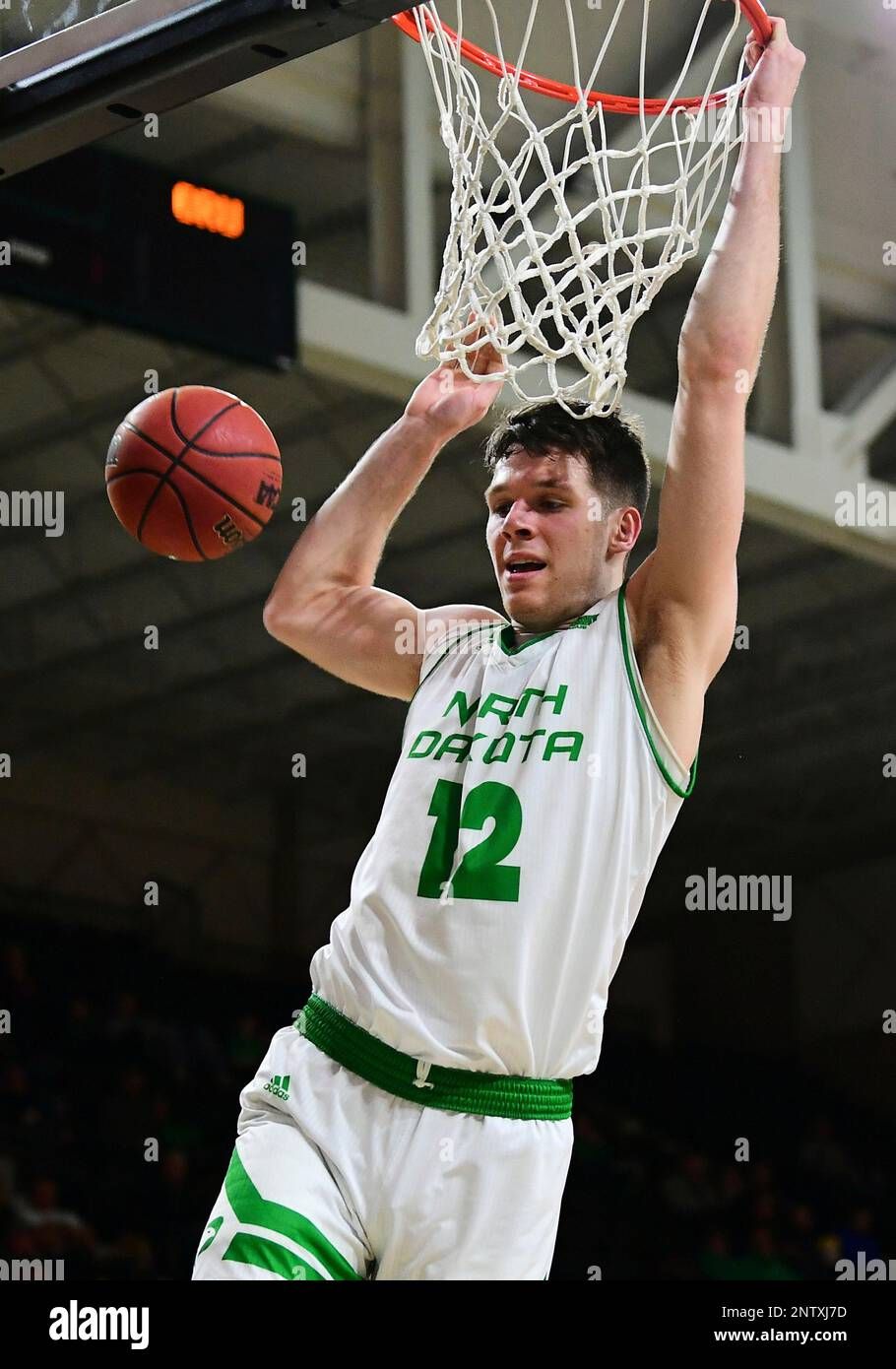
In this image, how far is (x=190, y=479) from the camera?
10.3 ft

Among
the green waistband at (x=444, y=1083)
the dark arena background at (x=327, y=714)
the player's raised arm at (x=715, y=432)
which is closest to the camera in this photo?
the green waistband at (x=444, y=1083)

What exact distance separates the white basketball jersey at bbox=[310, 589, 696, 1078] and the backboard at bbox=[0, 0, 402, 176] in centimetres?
106

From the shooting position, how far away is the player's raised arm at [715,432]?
2678 mm

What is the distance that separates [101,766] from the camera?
941 centimetres

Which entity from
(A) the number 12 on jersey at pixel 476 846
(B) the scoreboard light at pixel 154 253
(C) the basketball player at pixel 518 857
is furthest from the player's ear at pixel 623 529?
(B) the scoreboard light at pixel 154 253

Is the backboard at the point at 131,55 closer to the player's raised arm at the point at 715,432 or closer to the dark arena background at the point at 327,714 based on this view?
the player's raised arm at the point at 715,432

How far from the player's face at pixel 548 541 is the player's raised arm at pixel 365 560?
23cm

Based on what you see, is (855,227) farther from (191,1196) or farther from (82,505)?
(191,1196)

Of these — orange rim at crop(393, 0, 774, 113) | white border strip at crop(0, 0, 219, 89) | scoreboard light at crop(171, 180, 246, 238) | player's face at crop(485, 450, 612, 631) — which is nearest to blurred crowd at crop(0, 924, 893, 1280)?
scoreboard light at crop(171, 180, 246, 238)

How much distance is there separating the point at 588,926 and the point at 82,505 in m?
6.33

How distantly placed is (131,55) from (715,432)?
44.7 inches

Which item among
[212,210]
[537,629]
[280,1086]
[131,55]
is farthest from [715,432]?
[212,210]

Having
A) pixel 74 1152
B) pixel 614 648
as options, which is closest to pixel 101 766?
pixel 74 1152

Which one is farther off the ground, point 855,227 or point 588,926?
point 855,227
